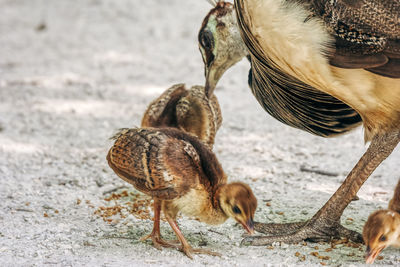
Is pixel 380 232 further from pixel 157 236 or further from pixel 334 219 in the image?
pixel 157 236

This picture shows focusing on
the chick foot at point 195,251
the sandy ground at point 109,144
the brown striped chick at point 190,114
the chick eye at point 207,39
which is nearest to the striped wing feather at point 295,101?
the chick eye at point 207,39

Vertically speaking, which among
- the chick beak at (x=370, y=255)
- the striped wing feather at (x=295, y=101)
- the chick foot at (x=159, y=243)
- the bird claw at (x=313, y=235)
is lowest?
the chick foot at (x=159, y=243)

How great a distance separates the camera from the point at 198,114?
416 cm

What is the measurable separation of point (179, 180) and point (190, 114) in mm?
1164

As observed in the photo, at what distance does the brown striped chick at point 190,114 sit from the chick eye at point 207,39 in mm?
375

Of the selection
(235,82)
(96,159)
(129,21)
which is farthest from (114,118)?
(129,21)

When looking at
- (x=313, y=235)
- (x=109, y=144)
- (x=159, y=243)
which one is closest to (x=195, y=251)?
(x=159, y=243)

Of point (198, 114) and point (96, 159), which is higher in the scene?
point (198, 114)

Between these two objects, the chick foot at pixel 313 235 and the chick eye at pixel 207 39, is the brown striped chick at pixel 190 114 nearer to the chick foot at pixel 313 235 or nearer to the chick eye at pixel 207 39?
the chick eye at pixel 207 39

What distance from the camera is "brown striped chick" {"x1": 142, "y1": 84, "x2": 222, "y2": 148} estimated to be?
4.16 meters

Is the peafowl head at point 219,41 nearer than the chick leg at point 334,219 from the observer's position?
No

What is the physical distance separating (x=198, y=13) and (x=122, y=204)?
4982 millimetres

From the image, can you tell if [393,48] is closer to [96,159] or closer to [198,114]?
[198,114]

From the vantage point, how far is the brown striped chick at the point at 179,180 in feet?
Result: 10.2
